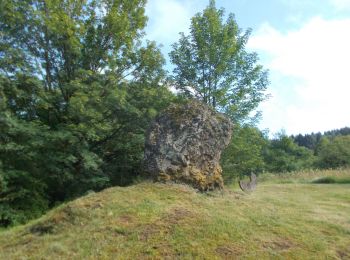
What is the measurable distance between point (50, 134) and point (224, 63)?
8.32m

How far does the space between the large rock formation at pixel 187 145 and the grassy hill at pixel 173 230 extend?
15.1 inches

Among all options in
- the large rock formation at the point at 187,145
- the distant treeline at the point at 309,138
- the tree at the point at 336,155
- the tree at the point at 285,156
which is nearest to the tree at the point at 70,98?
the large rock formation at the point at 187,145

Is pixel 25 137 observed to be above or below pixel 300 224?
above

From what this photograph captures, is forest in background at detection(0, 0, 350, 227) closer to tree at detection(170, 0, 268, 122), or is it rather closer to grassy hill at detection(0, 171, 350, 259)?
tree at detection(170, 0, 268, 122)

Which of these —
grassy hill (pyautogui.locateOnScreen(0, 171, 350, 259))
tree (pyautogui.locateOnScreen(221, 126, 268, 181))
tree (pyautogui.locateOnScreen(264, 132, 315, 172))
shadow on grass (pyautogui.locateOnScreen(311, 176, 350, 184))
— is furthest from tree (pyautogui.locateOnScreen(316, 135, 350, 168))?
grassy hill (pyautogui.locateOnScreen(0, 171, 350, 259))

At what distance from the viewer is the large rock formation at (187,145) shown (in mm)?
8156

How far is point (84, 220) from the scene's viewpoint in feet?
21.4

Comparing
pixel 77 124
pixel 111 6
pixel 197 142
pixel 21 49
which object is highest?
pixel 111 6

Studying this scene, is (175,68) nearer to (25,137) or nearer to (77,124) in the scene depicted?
(77,124)

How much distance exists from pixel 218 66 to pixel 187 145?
9.26 m

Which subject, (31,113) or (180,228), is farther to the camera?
(31,113)

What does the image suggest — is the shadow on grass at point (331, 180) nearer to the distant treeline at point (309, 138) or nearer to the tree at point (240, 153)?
the tree at point (240, 153)

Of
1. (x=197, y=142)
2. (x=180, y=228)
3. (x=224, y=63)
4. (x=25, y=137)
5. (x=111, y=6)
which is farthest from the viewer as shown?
(x=224, y=63)

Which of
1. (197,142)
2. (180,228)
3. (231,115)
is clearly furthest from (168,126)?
(231,115)
